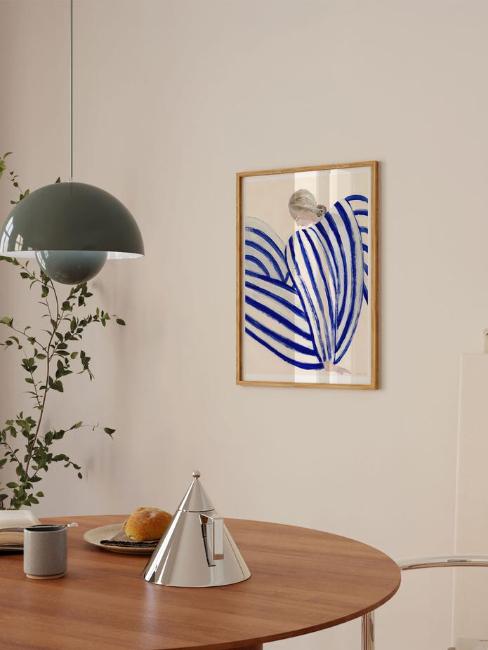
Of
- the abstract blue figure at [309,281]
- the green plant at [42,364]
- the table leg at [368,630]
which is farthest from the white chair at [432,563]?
the green plant at [42,364]

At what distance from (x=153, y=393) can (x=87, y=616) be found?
222 centimetres

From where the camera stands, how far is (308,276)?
3650mm

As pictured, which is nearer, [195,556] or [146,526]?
[195,556]

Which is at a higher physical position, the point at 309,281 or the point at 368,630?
the point at 309,281

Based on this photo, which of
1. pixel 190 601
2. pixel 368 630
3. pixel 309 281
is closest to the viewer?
pixel 190 601

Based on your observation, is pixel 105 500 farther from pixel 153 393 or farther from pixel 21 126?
pixel 21 126

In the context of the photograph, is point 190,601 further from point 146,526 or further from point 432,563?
point 432,563

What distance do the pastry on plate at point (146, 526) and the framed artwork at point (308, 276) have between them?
4.39 feet

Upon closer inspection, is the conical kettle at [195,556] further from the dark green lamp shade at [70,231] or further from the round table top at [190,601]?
the dark green lamp shade at [70,231]

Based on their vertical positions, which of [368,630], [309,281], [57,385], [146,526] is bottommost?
[368,630]

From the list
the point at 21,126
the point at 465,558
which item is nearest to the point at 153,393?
the point at 21,126

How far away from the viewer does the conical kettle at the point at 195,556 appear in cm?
205

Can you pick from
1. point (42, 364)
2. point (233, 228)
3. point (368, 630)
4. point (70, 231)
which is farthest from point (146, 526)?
point (42, 364)

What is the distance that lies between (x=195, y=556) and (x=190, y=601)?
142mm
